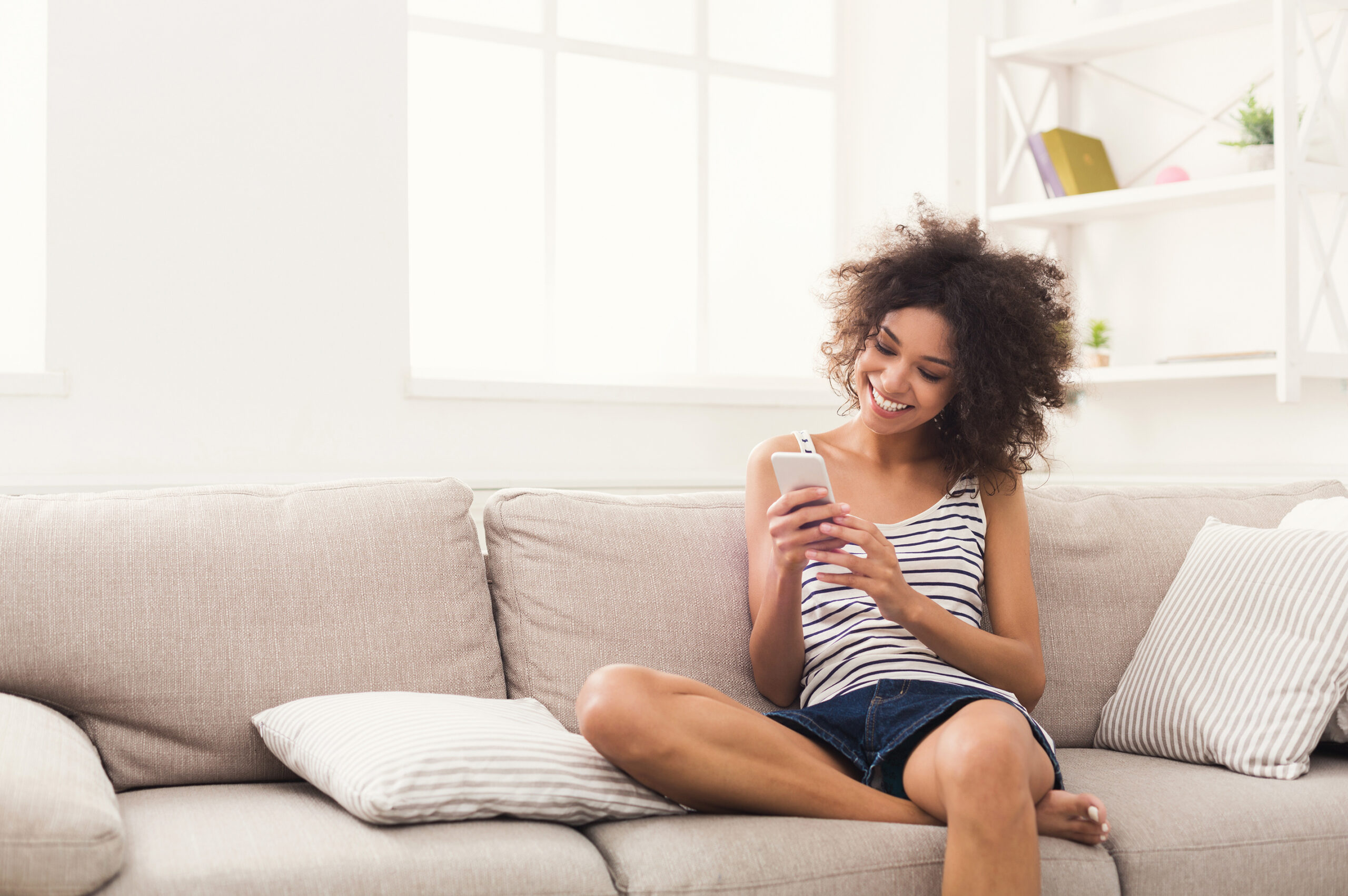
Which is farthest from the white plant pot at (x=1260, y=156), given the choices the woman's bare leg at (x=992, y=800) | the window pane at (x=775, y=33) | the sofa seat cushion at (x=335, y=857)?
the sofa seat cushion at (x=335, y=857)

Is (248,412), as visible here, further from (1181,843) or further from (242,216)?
(1181,843)

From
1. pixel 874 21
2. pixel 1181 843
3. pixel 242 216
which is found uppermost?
pixel 874 21

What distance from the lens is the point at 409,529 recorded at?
170cm

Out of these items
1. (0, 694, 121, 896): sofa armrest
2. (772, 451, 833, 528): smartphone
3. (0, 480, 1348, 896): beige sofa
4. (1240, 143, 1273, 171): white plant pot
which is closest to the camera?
(0, 694, 121, 896): sofa armrest

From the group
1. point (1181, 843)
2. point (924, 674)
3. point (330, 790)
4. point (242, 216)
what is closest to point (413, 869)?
point (330, 790)

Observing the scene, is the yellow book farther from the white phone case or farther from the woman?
the white phone case

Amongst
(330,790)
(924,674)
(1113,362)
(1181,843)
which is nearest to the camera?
(330,790)

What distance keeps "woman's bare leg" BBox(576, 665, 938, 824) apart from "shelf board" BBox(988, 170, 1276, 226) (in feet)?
6.29

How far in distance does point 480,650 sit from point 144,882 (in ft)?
1.97

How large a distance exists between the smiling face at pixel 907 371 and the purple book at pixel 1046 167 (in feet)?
5.25

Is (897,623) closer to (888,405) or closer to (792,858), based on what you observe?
→ (888,405)

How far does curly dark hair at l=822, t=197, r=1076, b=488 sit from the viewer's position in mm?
1725

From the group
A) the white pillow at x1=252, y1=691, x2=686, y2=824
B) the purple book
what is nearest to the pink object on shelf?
the purple book

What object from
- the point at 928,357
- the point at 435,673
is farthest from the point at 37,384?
the point at 928,357
